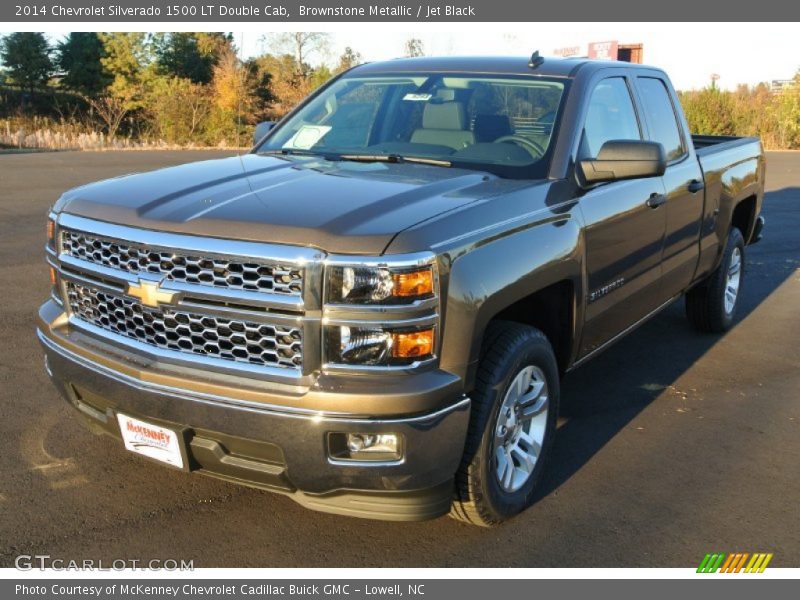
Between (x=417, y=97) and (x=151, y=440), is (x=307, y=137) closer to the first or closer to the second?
(x=417, y=97)

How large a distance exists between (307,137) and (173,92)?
33184 mm

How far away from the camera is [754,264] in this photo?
938 cm

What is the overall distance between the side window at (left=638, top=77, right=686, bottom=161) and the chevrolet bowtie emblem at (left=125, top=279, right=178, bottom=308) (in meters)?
3.37

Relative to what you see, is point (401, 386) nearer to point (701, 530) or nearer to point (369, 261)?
point (369, 261)

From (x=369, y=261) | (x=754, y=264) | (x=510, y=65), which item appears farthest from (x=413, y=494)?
(x=754, y=264)

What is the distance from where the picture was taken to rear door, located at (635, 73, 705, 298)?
4.98m

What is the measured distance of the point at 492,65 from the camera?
4586mm

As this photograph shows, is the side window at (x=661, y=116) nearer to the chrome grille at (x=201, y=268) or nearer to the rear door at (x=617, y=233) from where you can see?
the rear door at (x=617, y=233)

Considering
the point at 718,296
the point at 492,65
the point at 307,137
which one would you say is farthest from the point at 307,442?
the point at 718,296

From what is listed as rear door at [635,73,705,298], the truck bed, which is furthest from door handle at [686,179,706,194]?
the truck bed

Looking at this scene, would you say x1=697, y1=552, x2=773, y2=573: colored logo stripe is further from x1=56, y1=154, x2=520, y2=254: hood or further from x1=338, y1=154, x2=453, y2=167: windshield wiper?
x1=338, y1=154, x2=453, y2=167: windshield wiper

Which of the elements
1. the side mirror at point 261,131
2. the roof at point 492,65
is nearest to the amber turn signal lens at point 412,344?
the roof at point 492,65

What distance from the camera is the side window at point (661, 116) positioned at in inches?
199

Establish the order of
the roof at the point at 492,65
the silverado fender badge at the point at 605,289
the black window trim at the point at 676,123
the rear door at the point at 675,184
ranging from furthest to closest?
the black window trim at the point at 676,123 → the rear door at the point at 675,184 → the roof at the point at 492,65 → the silverado fender badge at the point at 605,289
